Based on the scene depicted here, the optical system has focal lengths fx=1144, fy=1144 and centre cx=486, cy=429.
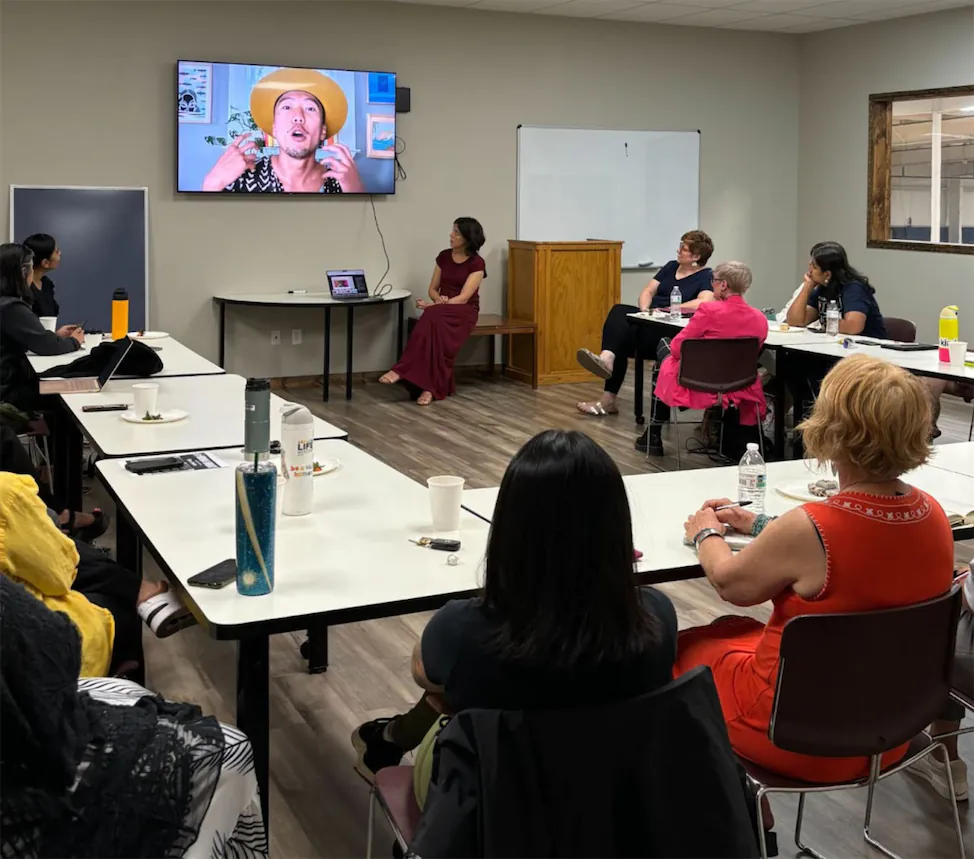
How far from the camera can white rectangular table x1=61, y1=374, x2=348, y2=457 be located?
3.31m

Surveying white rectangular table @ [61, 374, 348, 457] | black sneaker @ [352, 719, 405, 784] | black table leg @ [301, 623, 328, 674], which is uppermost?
white rectangular table @ [61, 374, 348, 457]

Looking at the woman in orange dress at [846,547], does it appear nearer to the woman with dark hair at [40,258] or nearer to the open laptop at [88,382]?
the open laptop at [88,382]

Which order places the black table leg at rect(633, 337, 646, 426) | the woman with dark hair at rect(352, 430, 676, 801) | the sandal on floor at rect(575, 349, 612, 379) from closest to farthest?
the woman with dark hair at rect(352, 430, 676, 801) < the black table leg at rect(633, 337, 646, 426) < the sandal on floor at rect(575, 349, 612, 379)

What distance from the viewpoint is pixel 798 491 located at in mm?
2904

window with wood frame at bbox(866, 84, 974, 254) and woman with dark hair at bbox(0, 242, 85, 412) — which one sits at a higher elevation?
window with wood frame at bbox(866, 84, 974, 254)

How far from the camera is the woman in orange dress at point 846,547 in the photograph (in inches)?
79.0

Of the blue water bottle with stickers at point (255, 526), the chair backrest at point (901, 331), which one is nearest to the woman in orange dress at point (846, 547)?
the blue water bottle with stickers at point (255, 526)

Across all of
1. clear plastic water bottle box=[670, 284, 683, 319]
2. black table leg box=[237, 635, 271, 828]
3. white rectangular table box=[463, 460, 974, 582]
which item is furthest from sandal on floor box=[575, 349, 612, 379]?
black table leg box=[237, 635, 271, 828]

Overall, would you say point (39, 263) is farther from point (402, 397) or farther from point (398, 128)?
point (398, 128)

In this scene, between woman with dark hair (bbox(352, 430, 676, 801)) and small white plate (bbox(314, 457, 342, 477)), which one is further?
small white plate (bbox(314, 457, 342, 477))

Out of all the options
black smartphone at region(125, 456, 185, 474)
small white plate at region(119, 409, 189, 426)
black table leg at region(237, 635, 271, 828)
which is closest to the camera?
black table leg at region(237, 635, 271, 828)

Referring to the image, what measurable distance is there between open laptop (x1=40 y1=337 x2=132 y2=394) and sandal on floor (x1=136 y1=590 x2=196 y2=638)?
7.13ft

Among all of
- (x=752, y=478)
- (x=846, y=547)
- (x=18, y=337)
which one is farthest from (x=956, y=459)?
(x=18, y=337)

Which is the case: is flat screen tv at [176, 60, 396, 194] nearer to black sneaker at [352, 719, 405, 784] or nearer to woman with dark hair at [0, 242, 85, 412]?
woman with dark hair at [0, 242, 85, 412]
